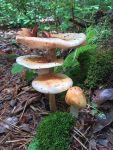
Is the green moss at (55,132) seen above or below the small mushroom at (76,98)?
below

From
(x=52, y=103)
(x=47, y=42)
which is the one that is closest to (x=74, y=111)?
(x=52, y=103)

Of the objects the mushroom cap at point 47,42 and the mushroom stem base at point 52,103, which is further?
the mushroom stem base at point 52,103

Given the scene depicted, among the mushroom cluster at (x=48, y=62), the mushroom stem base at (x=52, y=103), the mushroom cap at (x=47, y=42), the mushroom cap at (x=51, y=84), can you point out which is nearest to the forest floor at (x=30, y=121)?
the mushroom stem base at (x=52, y=103)

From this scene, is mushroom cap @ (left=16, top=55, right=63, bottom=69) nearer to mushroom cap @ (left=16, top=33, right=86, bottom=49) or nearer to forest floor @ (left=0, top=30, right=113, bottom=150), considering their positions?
mushroom cap @ (left=16, top=33, right=86, bottom=49)

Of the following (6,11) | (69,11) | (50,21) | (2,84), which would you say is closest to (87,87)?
(2,84)

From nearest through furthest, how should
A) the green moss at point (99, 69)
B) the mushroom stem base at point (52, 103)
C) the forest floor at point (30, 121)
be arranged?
the forest floor at point (30, 121) < the mushroom stem base at point (52, 103) < the green moss at point (99, 69)

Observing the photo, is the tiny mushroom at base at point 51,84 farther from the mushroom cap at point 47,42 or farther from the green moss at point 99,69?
the green moss at point 99,69

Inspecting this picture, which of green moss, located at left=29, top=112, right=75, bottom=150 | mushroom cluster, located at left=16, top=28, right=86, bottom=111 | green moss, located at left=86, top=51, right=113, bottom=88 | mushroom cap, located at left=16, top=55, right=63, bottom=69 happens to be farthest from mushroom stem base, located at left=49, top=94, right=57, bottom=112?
green moss, located at left=86, top=51, right=113, bottom=88
